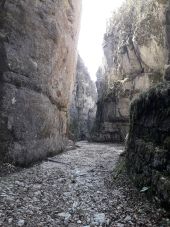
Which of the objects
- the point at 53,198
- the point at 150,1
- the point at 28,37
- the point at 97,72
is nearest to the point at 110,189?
the point at 53,198

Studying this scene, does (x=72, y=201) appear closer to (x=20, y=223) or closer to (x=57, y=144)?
(x=20, y=223)

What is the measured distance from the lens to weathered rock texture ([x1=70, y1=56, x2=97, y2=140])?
4180 centimetres

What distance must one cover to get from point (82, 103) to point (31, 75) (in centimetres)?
3363

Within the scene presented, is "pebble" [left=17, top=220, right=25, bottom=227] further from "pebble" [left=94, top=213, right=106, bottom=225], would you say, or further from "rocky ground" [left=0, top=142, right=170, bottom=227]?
"pebble" [left=94, top=213, right=106, bottom=225]

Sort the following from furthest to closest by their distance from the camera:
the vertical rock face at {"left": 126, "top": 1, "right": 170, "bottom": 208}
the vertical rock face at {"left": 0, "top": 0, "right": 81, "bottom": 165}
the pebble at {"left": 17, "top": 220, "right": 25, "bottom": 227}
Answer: the vertical rock face at {"left": 0, "top": 0, "right": 81, "bottom": 165}, the vertical rock face at {"left": 126, "top": 1, "right": 170, "bottom": 208}, the pebble at {"left": 17, "top": 220, "right": 25, "bottom": 227}

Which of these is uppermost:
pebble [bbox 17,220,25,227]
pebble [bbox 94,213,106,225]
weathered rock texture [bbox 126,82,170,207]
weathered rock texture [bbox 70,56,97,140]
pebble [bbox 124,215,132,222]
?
weathered rock texture [bbox 70,56,97,140]

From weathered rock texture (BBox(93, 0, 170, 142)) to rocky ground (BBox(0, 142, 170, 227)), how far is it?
12.4 meters

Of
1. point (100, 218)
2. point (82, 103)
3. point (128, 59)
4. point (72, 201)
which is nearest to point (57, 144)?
point (72, 201)

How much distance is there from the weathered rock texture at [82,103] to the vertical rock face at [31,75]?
90.5ft

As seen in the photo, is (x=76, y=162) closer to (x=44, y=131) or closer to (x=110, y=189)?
(x=44, y=131)

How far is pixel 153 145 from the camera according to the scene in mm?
7191

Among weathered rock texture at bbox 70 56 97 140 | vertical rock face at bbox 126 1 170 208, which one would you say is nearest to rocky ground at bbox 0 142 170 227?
vertical rock face at bbox 126 1 170 208

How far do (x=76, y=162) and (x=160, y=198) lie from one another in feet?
21.6

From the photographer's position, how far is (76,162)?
39.8ft
